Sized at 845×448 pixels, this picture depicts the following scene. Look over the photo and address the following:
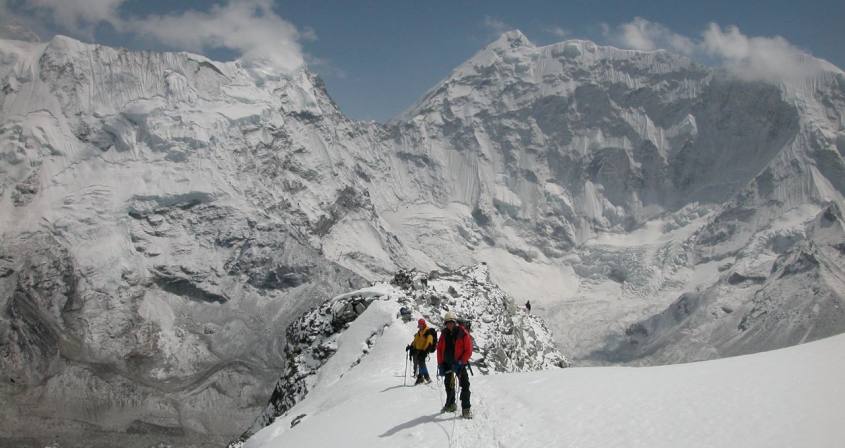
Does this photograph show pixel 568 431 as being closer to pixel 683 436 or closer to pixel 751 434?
pixel 683 436

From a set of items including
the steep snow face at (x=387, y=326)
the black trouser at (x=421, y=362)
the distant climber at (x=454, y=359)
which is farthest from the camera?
the steep snow face at (x=387, y=326)

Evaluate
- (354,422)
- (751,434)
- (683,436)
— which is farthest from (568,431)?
(354,422)

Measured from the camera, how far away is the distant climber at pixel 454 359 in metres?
25.5

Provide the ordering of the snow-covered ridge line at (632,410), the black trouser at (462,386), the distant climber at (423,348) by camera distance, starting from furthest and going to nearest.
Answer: the distant climber at (423,348), the black trouser at (462,386), the snow-covered ridge line at (632,410)

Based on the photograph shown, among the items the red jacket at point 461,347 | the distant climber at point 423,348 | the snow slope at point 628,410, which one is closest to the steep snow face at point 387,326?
the distant climber at point 423,348

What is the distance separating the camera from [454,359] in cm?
2644

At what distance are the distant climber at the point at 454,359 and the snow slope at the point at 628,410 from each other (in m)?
0.60

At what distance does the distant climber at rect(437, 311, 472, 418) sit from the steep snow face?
648 inches

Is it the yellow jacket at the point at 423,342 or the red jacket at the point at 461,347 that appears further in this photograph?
the yellow jacket at the point at 423,342

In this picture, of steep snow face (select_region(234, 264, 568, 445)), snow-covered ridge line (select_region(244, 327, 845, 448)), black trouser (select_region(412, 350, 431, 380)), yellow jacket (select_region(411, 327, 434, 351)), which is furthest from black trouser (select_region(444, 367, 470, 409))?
steep snow face (select_region(234, 264, 568, 445))

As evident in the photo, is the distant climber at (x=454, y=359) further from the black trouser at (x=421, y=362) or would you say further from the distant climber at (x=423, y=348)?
the distant climber at (x=423, y=348)

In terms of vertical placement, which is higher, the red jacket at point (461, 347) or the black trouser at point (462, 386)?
the red jacket at point (461, 347)

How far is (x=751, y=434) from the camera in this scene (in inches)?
762

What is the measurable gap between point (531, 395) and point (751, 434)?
28.2ft
